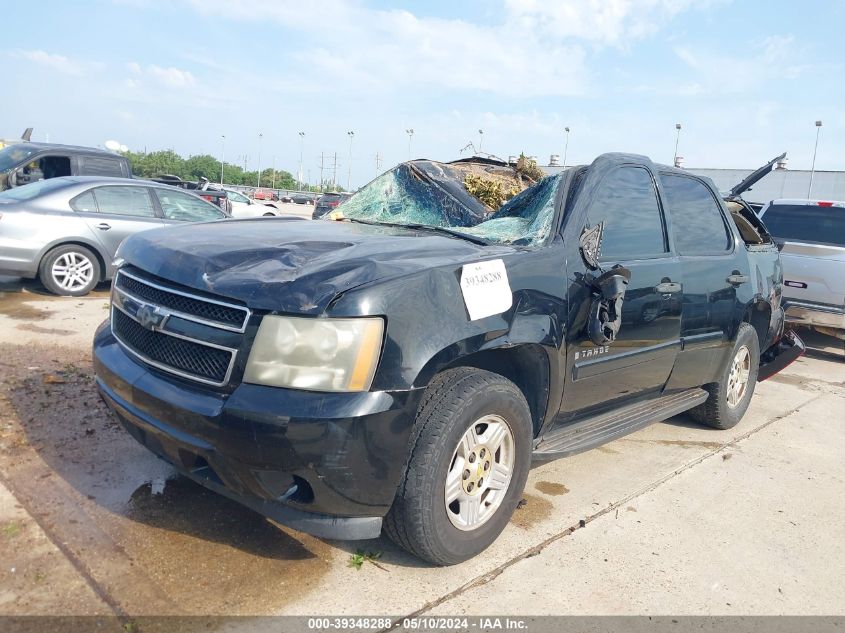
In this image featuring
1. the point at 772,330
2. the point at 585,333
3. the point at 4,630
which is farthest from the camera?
the point at 772,330

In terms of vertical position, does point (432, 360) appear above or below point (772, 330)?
above

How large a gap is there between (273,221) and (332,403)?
1.72 meters

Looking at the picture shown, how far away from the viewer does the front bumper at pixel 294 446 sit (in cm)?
230

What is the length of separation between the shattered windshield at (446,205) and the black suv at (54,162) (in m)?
7.55

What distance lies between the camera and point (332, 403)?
2.31m

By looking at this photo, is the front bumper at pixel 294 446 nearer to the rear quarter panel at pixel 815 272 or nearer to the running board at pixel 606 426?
the running board at pixel 606 426

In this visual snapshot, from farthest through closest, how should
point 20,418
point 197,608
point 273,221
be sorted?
point 20,418, point 273,221, point 197,608

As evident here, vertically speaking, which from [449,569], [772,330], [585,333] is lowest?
[449,569]

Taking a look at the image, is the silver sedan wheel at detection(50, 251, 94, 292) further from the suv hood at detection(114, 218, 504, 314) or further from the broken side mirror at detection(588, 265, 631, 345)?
the broken side mirror at detection(588, 265, 631, 345)

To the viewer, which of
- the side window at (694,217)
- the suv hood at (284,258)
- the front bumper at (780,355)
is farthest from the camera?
the front bumper at (780,355)

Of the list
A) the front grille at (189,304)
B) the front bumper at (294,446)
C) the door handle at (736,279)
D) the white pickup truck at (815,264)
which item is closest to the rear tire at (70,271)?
the front grille at (189,304)

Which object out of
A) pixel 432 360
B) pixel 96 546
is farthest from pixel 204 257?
pixel 96 546

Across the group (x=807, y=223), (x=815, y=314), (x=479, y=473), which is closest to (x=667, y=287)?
(x=479, y=473)

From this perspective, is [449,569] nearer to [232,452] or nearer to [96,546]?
[232,452]
